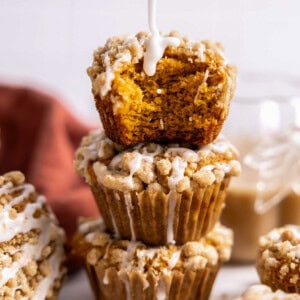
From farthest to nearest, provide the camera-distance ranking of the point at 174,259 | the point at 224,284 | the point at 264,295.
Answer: the point at 224,284, the point at 174,259, the point at 264,295

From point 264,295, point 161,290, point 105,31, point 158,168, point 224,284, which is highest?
point 158,168

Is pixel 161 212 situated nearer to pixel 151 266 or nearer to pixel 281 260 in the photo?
pixel 151 266

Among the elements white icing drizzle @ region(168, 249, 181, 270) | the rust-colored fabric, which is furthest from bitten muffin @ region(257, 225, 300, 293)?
the rust-colored fabric

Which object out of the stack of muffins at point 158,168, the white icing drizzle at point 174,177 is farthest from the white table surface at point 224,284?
the white icing drizzle at point 174,177

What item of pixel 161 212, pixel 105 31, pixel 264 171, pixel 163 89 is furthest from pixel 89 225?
pixel 105 31

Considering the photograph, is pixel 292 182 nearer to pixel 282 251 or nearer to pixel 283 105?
pixel 283 105

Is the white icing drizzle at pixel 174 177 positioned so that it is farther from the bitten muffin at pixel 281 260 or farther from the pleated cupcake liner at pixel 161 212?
the bitten muffin at pixel 281 260
